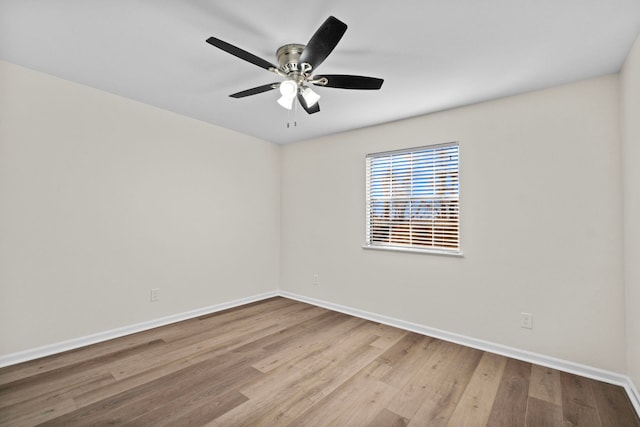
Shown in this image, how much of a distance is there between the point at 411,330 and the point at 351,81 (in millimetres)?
2672

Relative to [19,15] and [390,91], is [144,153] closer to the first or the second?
[19,15]

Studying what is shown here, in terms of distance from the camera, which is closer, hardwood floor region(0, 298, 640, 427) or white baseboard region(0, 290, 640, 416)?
hardwood floor region(0, 298, 640, 427)

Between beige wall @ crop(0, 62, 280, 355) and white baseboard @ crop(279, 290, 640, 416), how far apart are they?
6.39 ft

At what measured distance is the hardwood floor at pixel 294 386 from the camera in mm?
1830

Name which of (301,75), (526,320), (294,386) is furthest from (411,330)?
(301,75)

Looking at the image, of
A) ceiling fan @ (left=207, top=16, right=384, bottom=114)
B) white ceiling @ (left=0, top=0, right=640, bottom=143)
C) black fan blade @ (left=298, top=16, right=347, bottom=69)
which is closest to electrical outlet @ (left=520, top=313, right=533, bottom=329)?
white ceiling @ (left=0, top=0, right=640, bottom=143)

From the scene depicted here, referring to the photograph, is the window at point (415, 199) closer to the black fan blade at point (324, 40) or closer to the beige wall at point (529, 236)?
the beige wall at point (529, 236)

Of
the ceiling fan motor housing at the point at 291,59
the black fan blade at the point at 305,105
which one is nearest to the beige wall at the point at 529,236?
the black fan blade at the point at 305,105

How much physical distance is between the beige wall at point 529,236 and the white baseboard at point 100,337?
1960 millimetres

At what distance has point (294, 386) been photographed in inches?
85.1

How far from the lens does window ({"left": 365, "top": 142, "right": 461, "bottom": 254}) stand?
309cm

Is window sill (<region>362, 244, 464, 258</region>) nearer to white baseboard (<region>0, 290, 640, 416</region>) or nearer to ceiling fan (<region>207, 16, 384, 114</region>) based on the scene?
white baseboard (<region>0, 290, 640, 416</region>)

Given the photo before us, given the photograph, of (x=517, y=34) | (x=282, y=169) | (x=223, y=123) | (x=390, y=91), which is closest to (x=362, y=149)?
(x=390, y=91)

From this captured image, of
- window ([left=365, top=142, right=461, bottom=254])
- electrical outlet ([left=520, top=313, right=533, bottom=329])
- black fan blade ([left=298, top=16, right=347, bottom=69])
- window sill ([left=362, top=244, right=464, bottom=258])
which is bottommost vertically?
electrical outlet ([left=520, top=313, right=533, bottom=329])
